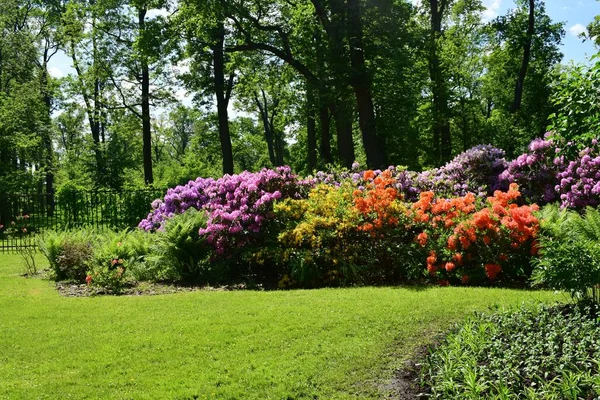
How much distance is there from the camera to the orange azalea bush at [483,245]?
7.39 meters

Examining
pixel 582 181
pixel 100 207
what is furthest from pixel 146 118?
pixel 582 181

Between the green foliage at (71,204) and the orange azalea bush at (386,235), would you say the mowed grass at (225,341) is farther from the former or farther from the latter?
the green foliage at (71,204)

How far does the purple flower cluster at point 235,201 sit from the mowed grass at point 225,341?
5.87 ft

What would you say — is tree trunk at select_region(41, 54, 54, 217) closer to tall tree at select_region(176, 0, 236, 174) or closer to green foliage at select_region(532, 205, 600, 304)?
tall tree at select_region(176, 0, 236, 174)

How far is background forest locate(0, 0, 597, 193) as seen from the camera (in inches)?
725

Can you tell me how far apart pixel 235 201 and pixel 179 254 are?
140 centimetres

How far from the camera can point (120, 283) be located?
849cm

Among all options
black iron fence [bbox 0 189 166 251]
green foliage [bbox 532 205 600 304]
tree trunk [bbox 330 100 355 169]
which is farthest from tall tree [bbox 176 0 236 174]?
green foliage [bbox 532 205 600 304]

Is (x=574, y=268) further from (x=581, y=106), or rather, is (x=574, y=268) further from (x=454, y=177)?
(x=454, y=177)

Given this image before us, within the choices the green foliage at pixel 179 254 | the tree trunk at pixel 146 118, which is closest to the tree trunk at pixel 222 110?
the tree trunk at pixel 146 118

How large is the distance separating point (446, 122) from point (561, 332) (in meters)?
19.0

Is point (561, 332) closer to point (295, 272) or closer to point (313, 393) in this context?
point (313, 393)

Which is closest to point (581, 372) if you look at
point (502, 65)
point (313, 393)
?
point (313, 393)

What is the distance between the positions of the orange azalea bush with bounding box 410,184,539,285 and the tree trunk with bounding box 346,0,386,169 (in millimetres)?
9242
